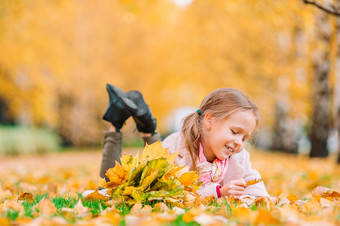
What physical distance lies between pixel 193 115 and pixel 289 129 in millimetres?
11484

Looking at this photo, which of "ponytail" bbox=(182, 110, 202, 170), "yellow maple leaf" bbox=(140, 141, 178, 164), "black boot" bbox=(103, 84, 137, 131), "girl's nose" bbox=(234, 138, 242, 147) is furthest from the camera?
"black boot" bbox=(103, 84, 137, 131)

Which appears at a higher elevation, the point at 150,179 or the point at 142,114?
the point at 142,114

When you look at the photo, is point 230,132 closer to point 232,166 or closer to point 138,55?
point 232,166

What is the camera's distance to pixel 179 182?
2.17 metres

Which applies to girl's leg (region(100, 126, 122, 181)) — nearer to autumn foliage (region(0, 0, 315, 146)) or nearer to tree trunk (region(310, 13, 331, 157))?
autumn foliage (region(0, 0, 315, 146))

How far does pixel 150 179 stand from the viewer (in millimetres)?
2109

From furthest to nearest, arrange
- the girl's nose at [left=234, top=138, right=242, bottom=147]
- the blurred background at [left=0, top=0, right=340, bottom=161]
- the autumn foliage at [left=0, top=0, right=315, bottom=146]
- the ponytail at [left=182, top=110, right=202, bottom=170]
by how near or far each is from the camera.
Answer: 1. the autumn foliage at [left=0, top=0, right=315, bottom=146]
2. the blurred background at [left=0, top=0, right=340, bottom=161]
3. the ponytail at [left=182, top=110, right=202, bottom=170]
4. the girl's nose at [left=234, top=138, right=242, bottom=147]

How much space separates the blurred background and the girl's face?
4.23 m

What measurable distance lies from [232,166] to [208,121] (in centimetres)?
41

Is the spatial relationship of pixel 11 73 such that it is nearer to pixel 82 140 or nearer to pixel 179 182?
pixel 82 140

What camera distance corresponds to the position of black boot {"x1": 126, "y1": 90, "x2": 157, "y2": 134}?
3.18 metres

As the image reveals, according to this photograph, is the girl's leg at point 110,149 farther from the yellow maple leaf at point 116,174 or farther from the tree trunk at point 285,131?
the tree trunk at point 285,131

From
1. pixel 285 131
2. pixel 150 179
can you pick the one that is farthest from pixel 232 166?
pixel 285 131

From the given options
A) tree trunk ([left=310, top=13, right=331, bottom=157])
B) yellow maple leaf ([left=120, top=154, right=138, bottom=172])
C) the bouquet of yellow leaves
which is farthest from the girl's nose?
tree trunk ([left=310, top=13, right=331, bottom=157])
